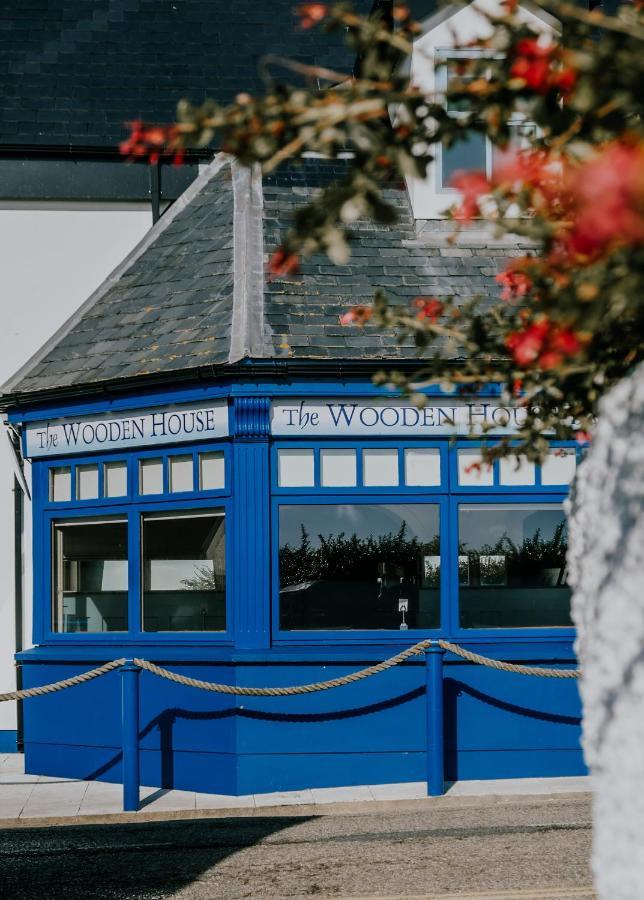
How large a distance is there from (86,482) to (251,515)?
6.46 ft

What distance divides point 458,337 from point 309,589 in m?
6.33

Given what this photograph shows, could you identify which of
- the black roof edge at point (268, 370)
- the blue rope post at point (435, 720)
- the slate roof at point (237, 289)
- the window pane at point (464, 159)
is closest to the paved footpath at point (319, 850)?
the blue rope post at point (435, 720)

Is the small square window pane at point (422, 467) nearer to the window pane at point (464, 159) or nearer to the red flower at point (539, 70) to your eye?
the window pane at point (464, 159)

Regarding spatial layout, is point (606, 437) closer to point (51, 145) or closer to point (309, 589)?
point (309, 589)

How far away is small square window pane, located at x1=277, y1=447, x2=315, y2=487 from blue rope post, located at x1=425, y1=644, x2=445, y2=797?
1797mm

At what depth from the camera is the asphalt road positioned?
22.9 ft

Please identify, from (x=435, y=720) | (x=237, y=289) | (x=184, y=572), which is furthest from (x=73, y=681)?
(x=237, y=289)

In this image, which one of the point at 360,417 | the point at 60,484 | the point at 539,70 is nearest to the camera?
the point at 539,70

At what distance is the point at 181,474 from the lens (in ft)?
35.9

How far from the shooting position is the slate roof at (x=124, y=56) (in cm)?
1318

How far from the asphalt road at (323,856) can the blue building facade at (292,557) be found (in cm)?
105

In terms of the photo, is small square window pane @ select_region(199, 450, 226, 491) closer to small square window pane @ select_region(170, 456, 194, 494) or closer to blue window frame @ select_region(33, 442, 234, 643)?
blue window frame @ select_region(33, 442, 234, 643)

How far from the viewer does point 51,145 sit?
41.6 feet

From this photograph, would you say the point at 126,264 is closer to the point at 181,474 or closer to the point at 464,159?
the point at 181,474
